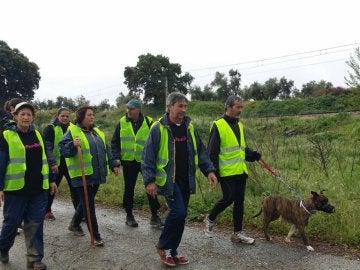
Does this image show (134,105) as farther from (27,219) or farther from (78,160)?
(27,219)

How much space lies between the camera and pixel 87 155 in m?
6.07

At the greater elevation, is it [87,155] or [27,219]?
[87,155]

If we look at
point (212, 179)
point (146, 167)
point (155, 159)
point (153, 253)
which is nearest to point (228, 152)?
point (212, 179)

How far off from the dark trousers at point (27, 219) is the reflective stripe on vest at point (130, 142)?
189cm

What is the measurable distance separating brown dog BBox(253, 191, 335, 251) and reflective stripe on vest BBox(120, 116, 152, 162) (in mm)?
2223

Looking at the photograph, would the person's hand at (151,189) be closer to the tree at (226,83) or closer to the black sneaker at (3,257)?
the black sneaker at (3,257)

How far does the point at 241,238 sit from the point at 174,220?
142cm

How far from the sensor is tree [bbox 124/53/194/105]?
43.7m

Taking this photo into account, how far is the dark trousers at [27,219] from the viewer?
507cm

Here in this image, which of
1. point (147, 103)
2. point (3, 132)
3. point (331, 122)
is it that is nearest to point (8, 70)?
point (147, 103)

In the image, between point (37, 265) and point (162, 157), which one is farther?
point (37, 265)

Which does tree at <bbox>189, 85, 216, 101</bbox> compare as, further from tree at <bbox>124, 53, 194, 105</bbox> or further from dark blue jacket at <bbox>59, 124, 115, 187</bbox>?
dark blue jacket at <bbox>59, 124, 115, 187</bbox>

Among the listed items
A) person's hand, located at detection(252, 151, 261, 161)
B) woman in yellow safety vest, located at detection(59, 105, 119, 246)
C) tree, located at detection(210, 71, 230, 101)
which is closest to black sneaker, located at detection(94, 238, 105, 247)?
woman in yellow safety vest, located at detection(59, 105, 119, 246)

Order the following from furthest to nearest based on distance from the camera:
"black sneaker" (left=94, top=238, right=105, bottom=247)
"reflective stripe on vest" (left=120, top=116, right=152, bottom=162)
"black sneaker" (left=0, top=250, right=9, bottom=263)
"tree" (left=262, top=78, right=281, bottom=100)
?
"tree" (left=262, top=78, right=281, bottom=100) → "reflective stripe on vest" (left=120, top=116, right=152, bottom=162) → "black sneaker" (left=94, top=238, right=105, bottom=247) → "black sneaker" (left=0, top=250, right=9, bottom=263)
